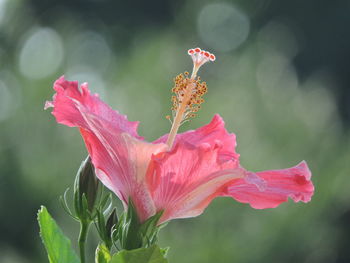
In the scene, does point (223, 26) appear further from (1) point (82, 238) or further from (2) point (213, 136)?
(1) point (82, 238)

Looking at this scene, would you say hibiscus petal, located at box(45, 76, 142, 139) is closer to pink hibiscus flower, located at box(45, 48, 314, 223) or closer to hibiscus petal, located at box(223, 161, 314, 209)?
pink hibiscus flower, located at box(45, 48, 314, 223)

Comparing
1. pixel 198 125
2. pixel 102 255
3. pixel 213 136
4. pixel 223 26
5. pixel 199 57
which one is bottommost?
pixel 198 125

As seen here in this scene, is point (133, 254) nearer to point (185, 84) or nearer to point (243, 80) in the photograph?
point (185, 84)

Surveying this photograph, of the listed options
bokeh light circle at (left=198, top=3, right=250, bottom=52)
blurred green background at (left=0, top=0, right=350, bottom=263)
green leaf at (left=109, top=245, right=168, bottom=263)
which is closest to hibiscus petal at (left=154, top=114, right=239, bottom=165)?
green leaf at (left=109, top=245, right=168, bottom=263)

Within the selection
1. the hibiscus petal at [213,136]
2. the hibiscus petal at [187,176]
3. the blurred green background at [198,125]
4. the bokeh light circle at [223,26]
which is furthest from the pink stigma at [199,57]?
the bokeh light circle at [223,26]

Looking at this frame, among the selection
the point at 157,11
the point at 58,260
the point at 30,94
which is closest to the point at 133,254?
the point at 58,260

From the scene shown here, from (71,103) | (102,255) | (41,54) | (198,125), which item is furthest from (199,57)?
(41,54)

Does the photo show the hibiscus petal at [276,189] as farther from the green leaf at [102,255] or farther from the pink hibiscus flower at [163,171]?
the green leaf at [102,255]
